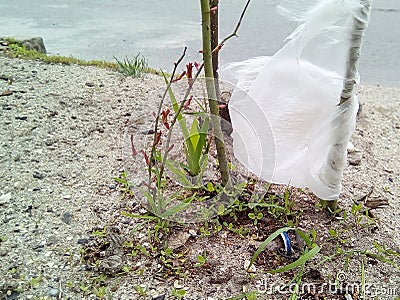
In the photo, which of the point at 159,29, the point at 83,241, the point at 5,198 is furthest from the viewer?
the point at 159,29

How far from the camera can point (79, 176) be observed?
1125 millimetres

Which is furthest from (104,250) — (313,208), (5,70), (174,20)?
(174,20)

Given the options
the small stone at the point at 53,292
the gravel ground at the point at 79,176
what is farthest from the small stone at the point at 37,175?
the small stone at the point at 53,292

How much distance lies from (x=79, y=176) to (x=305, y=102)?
578mm

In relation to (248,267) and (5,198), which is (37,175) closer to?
(5,198)

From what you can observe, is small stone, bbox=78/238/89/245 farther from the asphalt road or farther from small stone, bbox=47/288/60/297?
the asphalt road

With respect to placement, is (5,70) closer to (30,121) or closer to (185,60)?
(30,121)

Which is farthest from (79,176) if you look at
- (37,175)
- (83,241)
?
(83,241)

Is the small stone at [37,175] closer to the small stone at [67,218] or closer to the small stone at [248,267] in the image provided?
the small stone at [67,218]

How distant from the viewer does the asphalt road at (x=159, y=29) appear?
197 cm

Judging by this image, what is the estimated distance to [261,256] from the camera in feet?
2.93

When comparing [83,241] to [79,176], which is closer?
[83,241]

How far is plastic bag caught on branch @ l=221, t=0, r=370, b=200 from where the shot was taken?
0.90 m

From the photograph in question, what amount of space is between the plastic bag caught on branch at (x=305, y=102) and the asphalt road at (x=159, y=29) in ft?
2.88
